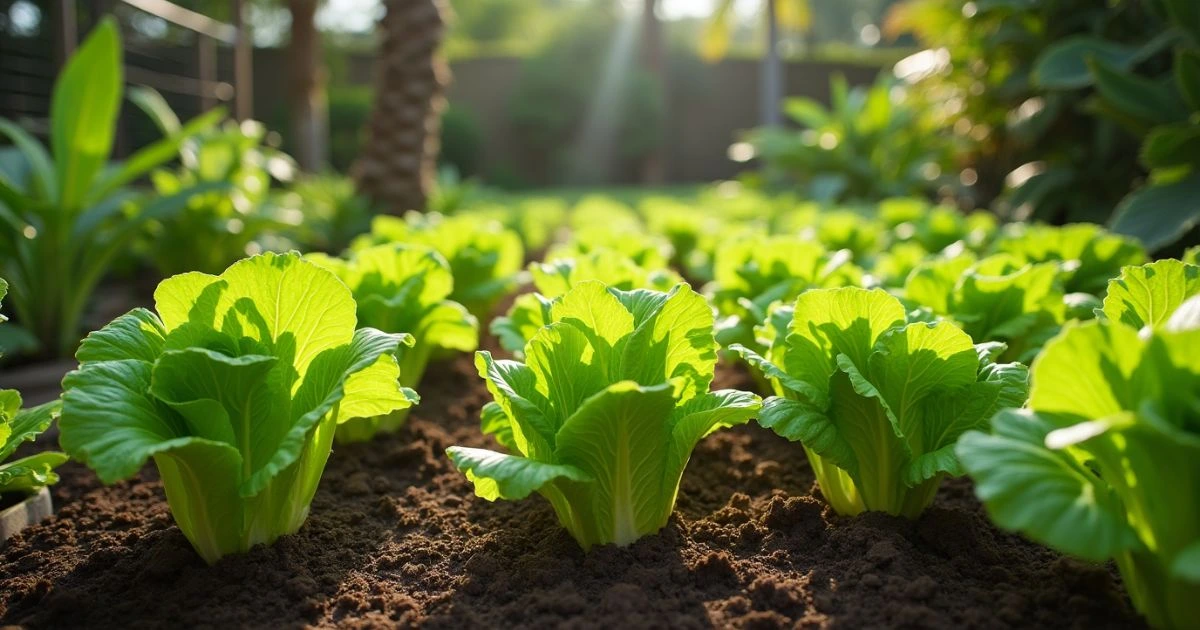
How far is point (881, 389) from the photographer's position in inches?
76.8

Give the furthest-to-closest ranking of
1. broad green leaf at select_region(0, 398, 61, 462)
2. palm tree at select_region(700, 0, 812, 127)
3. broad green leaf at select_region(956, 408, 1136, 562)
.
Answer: palm tree at select_region(700, 0, 812, 127)
broad green leaf at select_region(0, 398, 61, 462)
broad green leaf at select_region(956, 408, 1136, 562)

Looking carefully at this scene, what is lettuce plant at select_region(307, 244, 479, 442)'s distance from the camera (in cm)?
278

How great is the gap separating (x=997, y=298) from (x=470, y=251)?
202 cm

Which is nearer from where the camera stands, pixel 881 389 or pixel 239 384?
pixel 239 384

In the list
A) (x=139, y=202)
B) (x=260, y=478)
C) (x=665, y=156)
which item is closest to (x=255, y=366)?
(x=260, y=478)

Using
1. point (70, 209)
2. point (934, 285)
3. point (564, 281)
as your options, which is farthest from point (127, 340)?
point (70, 209)

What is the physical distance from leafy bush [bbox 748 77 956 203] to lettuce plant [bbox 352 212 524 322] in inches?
177

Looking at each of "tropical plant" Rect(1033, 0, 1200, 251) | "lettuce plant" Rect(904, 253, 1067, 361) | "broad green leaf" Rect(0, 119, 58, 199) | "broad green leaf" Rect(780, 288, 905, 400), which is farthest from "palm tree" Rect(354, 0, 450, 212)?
"broad green leaf" Rect(780, 288, 905, 400)

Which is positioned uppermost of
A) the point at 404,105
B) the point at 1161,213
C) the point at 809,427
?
the point at 404,105

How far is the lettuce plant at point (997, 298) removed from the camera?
244 centimetres

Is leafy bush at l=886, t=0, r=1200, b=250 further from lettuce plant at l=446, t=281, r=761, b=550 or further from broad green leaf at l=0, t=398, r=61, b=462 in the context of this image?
broad green leaf at l=0, t=398, r=61, b=462

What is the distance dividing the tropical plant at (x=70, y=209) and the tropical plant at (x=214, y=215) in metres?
0.50

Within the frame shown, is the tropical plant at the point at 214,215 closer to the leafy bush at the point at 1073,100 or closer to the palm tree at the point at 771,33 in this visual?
the leafy bush at the point at 1073,100

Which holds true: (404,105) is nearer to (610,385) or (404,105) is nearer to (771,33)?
(610,385)
